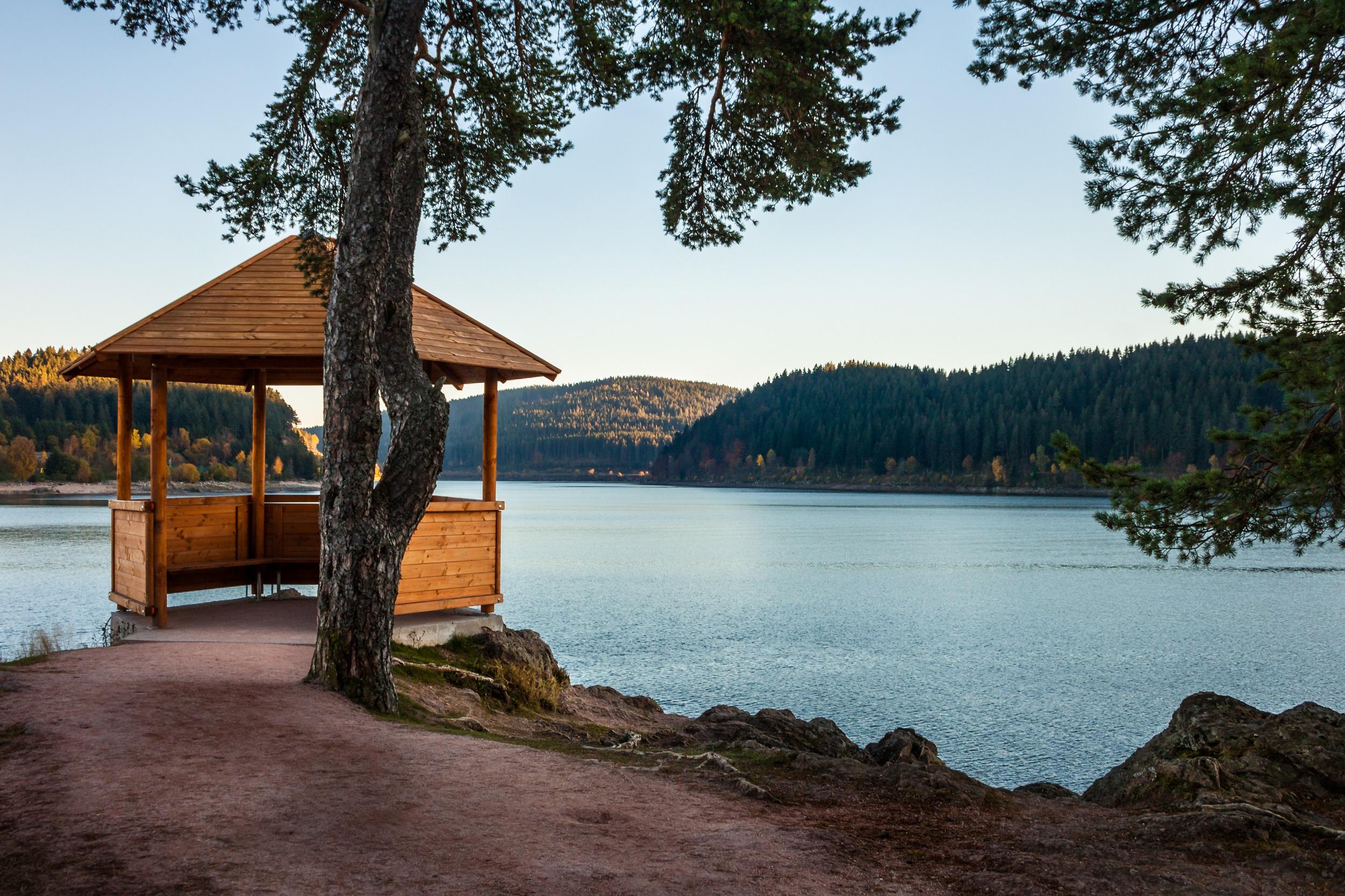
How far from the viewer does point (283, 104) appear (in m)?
9.02

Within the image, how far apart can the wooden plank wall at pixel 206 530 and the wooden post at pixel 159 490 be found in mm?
627

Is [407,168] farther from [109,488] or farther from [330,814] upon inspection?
[109,488]

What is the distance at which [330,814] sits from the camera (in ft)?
14.2

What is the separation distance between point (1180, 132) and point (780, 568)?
102 feet

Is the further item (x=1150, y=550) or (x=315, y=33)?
(x=315, y=33)

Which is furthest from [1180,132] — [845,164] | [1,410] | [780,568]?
[1,410]

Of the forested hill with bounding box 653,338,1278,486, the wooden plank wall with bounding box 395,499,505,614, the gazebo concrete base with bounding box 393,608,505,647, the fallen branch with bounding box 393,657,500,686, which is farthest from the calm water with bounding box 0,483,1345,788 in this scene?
the forested hill with bounding box 653,338,1278,486

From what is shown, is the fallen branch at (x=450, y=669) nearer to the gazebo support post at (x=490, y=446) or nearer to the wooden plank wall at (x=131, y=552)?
the gazebo support post at (x=490, y=446)

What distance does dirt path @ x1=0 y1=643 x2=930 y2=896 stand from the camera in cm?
361

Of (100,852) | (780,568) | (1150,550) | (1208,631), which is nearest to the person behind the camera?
(100,852)

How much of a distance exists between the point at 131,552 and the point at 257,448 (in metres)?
2.51

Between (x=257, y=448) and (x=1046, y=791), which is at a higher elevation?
(x=257, y=448)

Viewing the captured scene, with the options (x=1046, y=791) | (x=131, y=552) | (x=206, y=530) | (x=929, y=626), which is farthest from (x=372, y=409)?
(x=929, y=626)

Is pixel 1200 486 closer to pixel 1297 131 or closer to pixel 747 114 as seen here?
pixel 1297 131
